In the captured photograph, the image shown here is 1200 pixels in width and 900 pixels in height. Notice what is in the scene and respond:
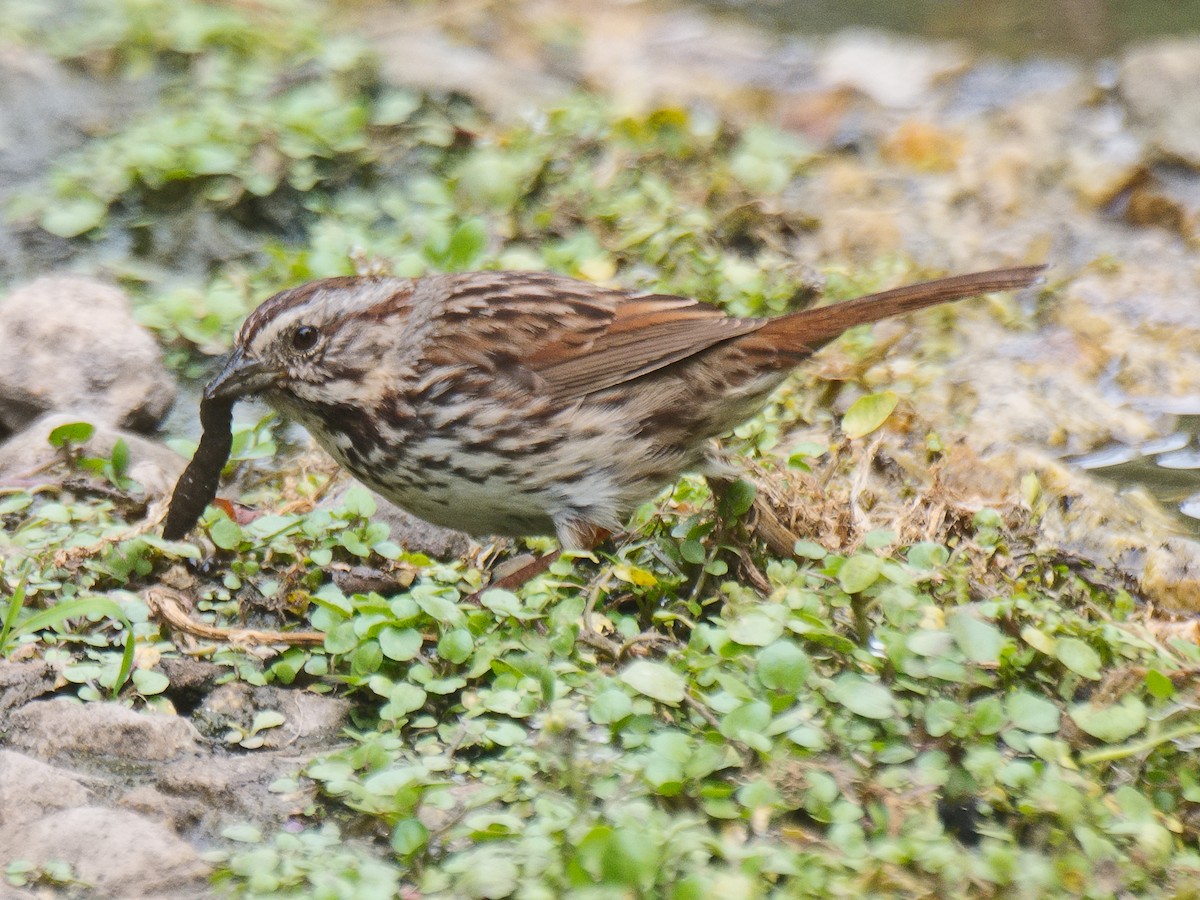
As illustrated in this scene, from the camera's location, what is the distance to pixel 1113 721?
3254 millimetres

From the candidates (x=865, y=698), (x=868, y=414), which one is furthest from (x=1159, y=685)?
(x=868, y=414)

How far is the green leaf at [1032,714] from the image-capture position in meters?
3.23

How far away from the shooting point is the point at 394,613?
12.4ft

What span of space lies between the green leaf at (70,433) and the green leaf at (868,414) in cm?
224

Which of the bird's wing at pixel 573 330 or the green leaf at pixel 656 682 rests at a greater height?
the bird's wing at pixel 573 330

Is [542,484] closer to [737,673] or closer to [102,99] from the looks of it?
[737,673]

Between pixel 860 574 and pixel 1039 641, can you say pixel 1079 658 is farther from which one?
pixel 860 574

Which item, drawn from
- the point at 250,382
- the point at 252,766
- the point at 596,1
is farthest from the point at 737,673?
the point at 596,1

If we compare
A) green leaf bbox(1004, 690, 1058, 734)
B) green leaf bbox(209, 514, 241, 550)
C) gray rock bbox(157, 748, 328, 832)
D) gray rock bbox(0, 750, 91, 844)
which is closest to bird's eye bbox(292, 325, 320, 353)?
green leaf bbox(209, 514, 241, 550)

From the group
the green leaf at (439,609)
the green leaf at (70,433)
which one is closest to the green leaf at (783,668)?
the green leaf at (439,609)

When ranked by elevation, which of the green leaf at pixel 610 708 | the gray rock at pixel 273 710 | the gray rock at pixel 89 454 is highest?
the green leaf at pixel 610 708

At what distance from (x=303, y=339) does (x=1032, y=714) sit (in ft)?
7.38

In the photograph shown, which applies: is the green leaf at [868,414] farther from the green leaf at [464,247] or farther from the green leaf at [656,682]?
the green leaf at [464,247]

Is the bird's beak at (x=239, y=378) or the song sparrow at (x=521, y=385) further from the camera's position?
the bird's beak at (x=239, y=378)
